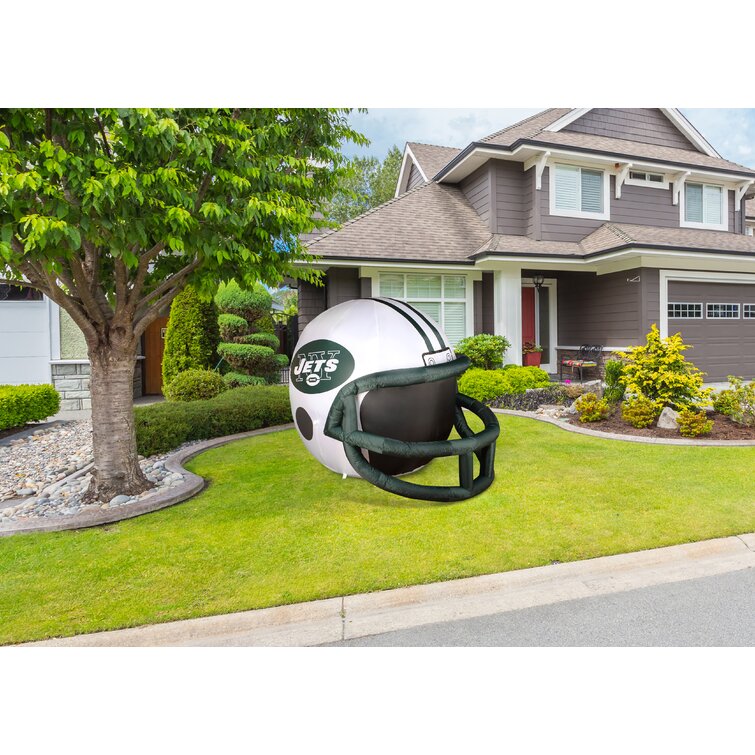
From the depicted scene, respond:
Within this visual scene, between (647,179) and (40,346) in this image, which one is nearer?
(40,346)

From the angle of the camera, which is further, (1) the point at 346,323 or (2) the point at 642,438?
(2) the point at 642,438

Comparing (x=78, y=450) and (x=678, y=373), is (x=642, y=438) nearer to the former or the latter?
(x=678, y=373)

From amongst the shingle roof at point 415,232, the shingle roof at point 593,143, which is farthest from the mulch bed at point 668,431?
the shingle roof at point 593,143

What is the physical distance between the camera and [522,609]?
3.15 metres

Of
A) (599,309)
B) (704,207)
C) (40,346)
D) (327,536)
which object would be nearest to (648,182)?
(704,207)

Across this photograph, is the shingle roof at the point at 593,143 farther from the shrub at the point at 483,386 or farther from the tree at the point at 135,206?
the tree at the point at 135,206

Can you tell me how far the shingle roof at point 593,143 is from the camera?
539 inches

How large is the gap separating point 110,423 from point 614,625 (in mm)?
4990

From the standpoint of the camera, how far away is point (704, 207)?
51.2 feet

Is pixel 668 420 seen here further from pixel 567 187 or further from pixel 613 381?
pixel 567 187

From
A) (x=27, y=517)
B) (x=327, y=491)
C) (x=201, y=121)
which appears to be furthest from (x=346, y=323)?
(x=27, y=517)

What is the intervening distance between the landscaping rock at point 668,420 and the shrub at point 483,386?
3292 mm
